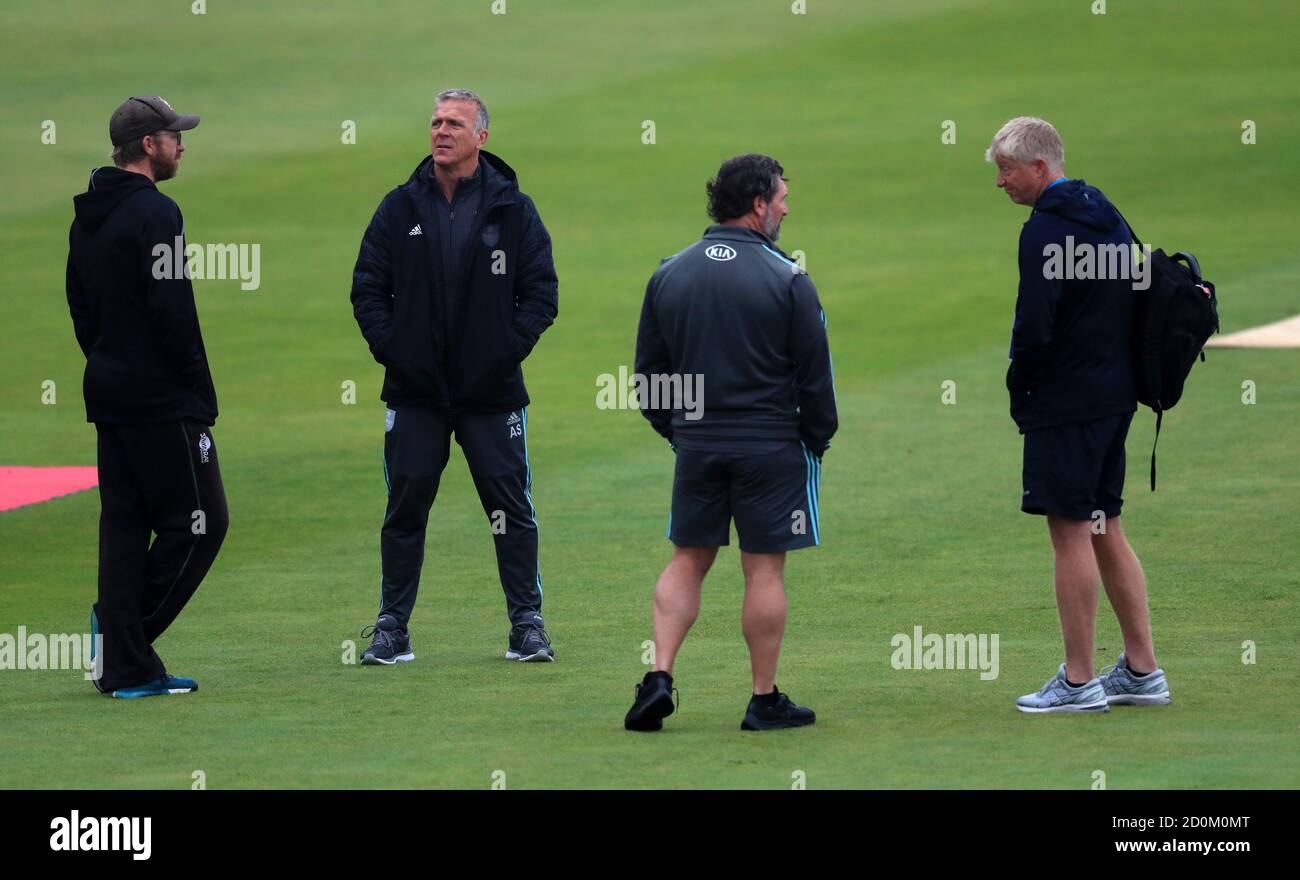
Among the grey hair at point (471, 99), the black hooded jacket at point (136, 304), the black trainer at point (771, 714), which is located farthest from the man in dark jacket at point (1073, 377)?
the black hooded jacket at point (136, 304)

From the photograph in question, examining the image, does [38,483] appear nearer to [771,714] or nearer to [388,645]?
[388,645]

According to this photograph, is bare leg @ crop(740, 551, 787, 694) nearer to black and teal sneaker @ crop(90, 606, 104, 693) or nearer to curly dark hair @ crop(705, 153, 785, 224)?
curly dark hair @ crop(705, 153, 785, 224)

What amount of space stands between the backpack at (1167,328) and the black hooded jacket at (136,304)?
11.9 ft

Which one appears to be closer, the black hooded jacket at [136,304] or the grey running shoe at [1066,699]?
the grey running shoe at [1066,699]

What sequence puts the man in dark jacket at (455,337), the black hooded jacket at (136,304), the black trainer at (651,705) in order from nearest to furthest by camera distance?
the black trainer at (651,705), the black hooded jacket at (136,304), the man in dark jacket at (455,337)

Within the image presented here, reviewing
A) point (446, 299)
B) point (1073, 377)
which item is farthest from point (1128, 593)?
point (446, 299)

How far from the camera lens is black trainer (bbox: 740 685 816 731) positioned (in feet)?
24.2

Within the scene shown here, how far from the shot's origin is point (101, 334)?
8.26 meters

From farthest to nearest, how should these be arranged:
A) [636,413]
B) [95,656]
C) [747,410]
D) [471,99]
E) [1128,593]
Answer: [636,413]
[471,99]
[95,656]
[1128,593]
[747,410]

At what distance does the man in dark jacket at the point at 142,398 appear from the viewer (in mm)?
8141

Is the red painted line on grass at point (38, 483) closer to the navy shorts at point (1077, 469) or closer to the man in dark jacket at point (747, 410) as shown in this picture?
the man in dark jacket at point (747, 410)

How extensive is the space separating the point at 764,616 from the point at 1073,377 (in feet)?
4.75

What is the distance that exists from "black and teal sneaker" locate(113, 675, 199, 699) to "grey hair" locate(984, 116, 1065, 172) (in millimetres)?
3799

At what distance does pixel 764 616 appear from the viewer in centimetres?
739
